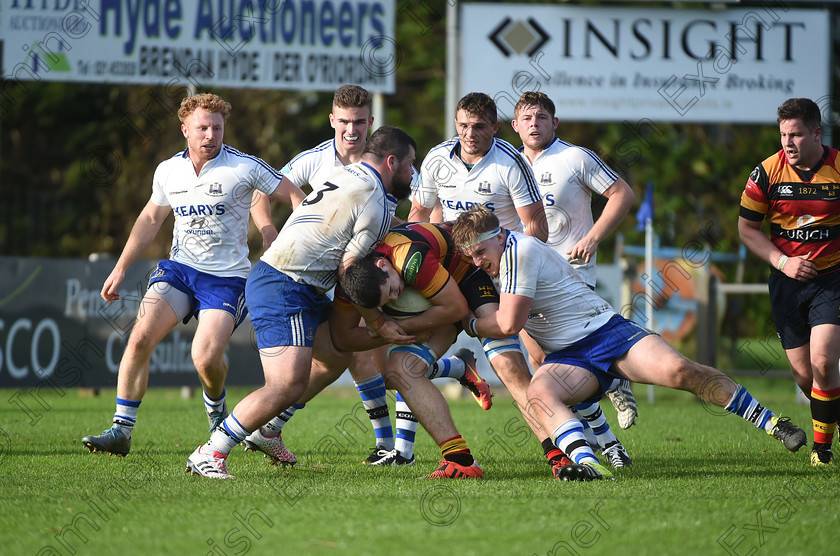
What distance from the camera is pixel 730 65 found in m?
14.7

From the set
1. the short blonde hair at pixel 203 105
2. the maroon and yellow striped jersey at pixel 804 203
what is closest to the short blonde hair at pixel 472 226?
the short blonde hair at pixel 203 105

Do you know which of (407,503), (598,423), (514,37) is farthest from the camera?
(514,37)

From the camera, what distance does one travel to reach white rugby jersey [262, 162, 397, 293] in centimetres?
537

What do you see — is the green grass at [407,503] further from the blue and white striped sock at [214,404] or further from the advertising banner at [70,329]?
the advertising banner at [70,329]

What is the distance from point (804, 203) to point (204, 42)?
31.3 ft

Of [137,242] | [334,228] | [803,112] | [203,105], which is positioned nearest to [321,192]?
[334,228]

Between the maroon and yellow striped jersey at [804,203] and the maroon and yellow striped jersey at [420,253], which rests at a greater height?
the maroon and yellow striped jersey at [804,203]

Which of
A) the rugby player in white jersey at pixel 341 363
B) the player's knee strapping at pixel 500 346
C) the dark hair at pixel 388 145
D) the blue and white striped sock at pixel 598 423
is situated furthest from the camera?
the blue and white striped sock at pixel 598 423

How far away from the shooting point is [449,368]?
19.9 ft

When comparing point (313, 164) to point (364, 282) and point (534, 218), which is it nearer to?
point (534, 218)

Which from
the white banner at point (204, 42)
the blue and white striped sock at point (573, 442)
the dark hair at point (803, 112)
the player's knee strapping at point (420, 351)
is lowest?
the blue and white striped sock at point (573, 442)

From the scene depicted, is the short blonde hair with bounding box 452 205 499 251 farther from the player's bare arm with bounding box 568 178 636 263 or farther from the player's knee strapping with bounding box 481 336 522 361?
the player's bare arm with bounding box 568 178 636 263

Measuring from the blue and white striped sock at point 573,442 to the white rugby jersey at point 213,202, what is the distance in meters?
2.65

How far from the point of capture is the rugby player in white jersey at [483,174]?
6215mm
